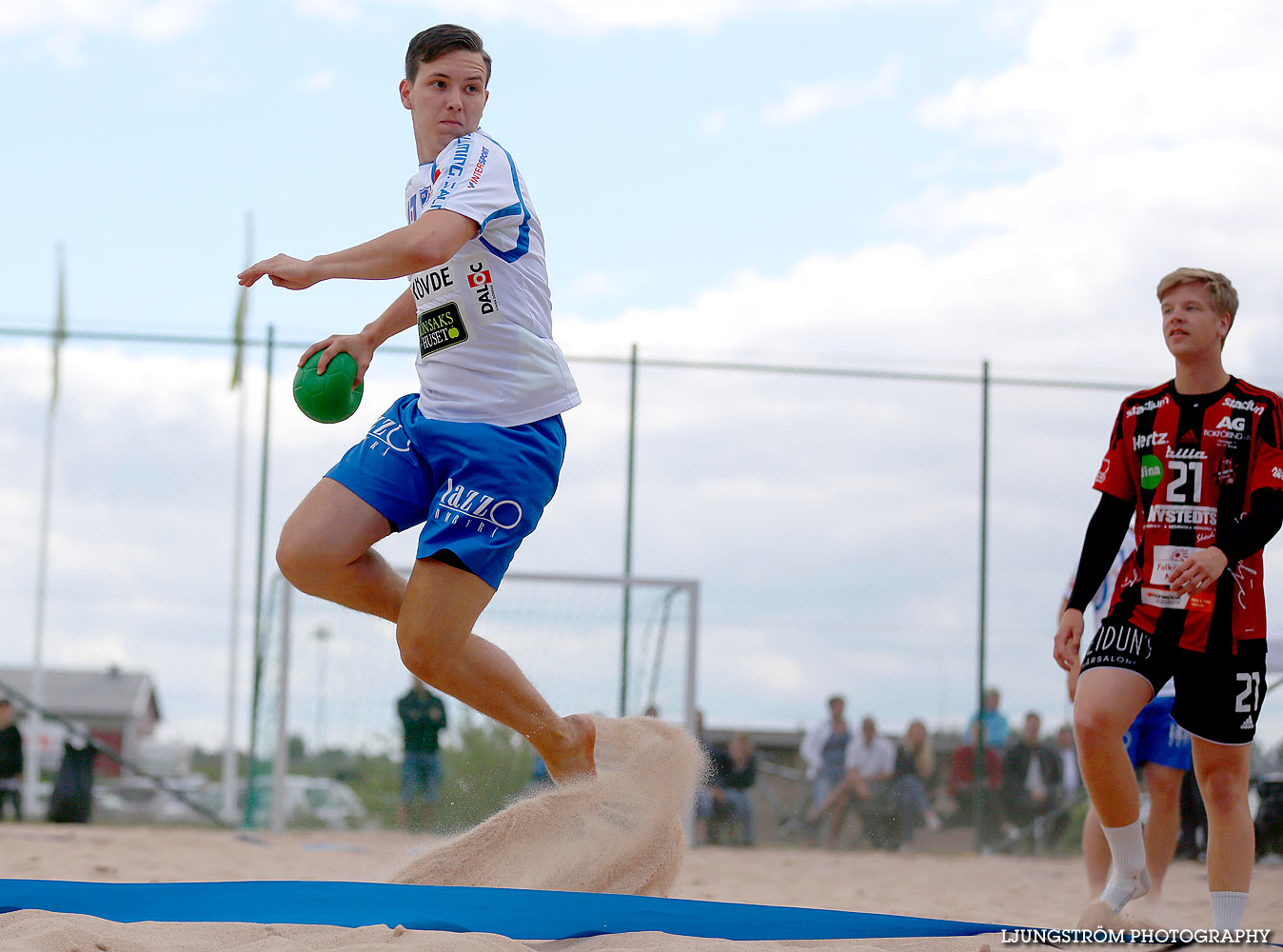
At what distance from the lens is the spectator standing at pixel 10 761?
8.77 m

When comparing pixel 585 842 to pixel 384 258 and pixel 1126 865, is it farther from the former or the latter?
pixel 384 258

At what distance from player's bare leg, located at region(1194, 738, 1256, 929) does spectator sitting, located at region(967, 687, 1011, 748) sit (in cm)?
627

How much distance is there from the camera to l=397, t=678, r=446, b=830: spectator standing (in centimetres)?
855

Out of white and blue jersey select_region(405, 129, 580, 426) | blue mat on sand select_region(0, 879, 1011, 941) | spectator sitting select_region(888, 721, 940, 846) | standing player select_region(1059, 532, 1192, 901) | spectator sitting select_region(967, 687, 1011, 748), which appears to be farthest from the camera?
spectator sitting select_region(967, 687, 1011, 748)

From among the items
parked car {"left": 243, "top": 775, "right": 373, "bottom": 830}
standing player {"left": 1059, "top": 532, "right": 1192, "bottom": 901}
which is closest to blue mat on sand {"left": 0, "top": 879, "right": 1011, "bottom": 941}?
standing player {"left": 1059, "top": 532, "right": 1192, "bottom": 901}

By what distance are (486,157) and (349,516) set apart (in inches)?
38.0

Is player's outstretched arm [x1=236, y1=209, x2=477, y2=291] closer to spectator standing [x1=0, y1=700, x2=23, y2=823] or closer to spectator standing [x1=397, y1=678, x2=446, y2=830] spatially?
spectator standing [x1=397, y1=678, x2=446, y2=830]

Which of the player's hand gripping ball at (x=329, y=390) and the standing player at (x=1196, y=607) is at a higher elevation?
the player's hand gripping ball at (x=329, y=390)

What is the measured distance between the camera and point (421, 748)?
8688 millimetres

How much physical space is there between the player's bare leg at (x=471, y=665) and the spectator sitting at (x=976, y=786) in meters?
6.45

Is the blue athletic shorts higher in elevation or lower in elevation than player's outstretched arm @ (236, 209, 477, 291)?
lower

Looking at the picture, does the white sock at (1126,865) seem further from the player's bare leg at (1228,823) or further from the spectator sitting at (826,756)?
the spectator sitting at (826,756)

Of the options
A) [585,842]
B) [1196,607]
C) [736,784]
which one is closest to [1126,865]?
[1196,607]

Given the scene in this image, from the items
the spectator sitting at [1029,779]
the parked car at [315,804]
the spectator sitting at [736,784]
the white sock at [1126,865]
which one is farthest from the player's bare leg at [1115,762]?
the parked car at [315,804]
